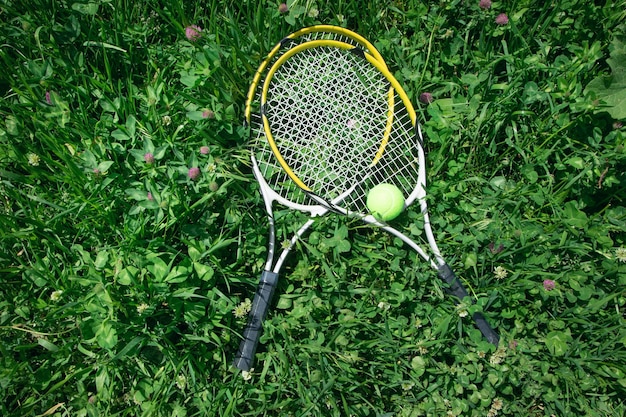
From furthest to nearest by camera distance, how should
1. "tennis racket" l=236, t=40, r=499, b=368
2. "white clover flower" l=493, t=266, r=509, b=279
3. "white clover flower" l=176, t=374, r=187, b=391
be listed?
"tennis racket" l=236, t=40, r=499, b=368
"white clover flower" l=493, t=266, r=509, b=279
"white clover flower" l=176, t=374, r=187, b=391

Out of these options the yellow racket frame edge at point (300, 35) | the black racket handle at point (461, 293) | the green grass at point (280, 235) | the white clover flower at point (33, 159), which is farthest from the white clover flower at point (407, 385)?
the white clover flower at point (33, 159)

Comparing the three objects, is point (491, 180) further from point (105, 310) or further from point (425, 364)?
point (105, 310)

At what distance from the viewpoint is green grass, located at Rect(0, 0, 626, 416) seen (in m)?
2.13

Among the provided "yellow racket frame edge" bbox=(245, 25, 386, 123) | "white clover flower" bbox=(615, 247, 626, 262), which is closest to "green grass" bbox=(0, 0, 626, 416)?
"white clover flower" bbox=(615, 247, 626, 262)

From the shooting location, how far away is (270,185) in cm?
240

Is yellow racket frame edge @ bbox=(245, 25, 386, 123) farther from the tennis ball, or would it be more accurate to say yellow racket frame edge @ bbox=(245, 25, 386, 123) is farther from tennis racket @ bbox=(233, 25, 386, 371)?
the tennis ball

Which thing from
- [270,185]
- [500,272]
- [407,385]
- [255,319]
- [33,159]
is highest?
[33,159]

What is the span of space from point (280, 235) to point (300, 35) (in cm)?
97

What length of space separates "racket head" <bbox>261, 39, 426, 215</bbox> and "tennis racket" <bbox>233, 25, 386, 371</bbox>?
2.0 inches

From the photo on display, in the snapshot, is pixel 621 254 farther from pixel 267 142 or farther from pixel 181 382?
pixel 181 382

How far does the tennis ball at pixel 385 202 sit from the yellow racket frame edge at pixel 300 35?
645mm

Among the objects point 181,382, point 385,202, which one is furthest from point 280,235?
point 181,382

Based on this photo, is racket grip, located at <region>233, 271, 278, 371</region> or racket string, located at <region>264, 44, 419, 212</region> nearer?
racket grip, located at <region>233, 271, 278, 371</region>

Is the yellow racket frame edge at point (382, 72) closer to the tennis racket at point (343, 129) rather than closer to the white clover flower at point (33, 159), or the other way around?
the tennis racket at point (343, 129)
